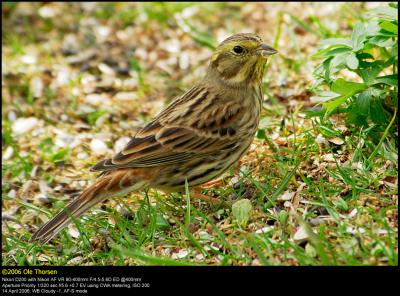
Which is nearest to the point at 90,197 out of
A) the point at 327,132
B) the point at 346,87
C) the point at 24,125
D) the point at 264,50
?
the point at 264,50

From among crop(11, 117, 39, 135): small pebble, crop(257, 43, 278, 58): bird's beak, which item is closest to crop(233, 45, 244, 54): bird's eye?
crop(257, 43, 278, 58): bird's beak

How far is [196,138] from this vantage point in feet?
16.8

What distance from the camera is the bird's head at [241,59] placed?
5.23 m

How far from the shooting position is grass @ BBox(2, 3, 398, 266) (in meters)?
4.09

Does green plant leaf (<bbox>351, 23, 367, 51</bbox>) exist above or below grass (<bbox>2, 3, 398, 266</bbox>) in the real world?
above

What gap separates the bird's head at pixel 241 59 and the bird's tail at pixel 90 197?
1.07m

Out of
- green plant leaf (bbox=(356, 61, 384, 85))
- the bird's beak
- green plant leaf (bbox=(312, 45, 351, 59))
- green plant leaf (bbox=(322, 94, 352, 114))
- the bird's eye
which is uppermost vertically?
the bird's eye

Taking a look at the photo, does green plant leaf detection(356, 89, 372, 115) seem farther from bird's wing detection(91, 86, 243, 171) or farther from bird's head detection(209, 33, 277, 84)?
bird's wing detection(91, 86, 243, 171)

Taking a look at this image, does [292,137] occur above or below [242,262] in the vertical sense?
above

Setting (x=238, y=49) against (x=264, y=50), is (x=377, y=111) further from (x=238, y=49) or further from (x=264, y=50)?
(x=238, y=49)
